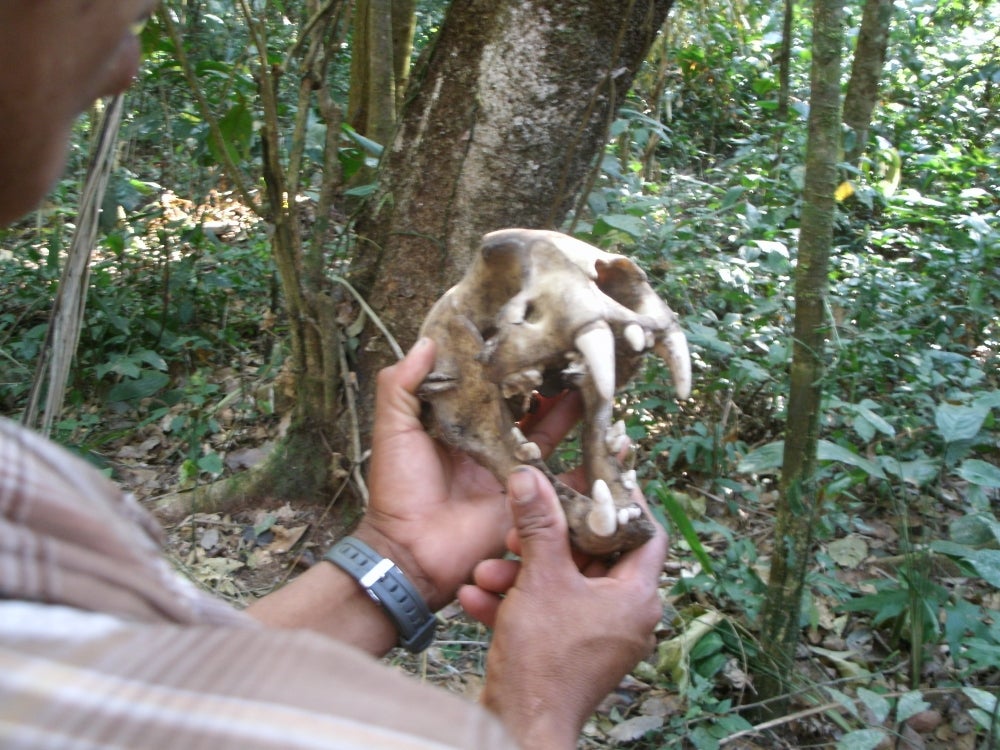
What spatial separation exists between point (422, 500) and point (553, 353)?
49cm

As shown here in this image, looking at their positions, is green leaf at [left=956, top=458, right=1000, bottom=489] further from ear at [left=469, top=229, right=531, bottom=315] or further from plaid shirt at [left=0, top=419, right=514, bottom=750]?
plaid shirt at [left=0, top=419, right=514, bottom=750]

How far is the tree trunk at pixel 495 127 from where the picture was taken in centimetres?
241

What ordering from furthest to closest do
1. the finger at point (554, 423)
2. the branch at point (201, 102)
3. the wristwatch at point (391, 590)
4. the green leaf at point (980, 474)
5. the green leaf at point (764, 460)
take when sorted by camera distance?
the branch at point (201, 102) → the green leaf at point (764, 460) → the green leaf at point (980, 474) → the finger at point (554, 423) → the wristwatch at point (391, 590)

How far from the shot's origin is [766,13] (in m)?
8.17

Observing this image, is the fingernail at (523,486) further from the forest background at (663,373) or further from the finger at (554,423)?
the forest background at (663,373)

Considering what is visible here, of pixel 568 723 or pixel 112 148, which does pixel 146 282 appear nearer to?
pixel 112 148

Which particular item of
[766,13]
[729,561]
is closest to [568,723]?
[729,561]

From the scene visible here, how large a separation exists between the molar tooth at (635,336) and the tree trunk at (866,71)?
4.27 m

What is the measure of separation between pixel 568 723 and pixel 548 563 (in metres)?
0.25

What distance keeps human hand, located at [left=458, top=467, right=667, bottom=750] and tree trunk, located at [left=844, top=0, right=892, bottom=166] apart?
452 centimetres

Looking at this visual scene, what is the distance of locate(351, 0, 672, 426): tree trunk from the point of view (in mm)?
2406

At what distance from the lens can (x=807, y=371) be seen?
2.40 metres

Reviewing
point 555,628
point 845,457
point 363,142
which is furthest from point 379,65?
point 555,628

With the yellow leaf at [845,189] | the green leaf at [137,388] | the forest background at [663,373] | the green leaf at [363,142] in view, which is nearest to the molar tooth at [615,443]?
the forest background at [663,373]
